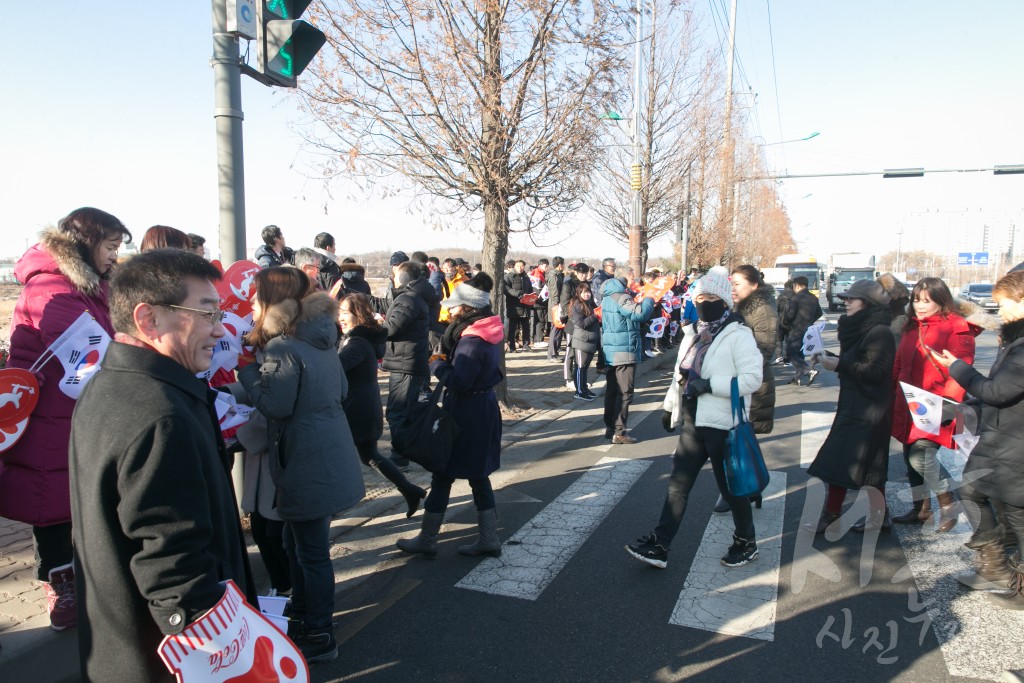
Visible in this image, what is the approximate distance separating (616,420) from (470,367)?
4066mm

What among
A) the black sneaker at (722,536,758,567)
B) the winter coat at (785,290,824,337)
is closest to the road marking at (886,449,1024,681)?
the black sneaker at (722,536,758,567)

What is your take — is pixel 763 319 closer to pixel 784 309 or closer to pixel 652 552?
pixel 652 552

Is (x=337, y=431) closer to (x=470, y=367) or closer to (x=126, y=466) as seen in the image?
(x=470, y=367)

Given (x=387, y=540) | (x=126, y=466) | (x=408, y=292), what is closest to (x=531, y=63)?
(x=408, y=292)

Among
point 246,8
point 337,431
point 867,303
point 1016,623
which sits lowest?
point 1016,623

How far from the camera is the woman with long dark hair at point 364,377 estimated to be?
15.1ft

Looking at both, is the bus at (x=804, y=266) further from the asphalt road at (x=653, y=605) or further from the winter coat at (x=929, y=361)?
the asphalt road at (x=653, y=605)

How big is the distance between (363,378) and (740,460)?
2667mm

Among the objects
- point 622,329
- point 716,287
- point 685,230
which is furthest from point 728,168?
point 716,287

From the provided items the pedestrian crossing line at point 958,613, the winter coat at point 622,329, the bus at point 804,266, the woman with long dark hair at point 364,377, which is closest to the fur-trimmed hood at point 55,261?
the woman with long dark hair at point 364,377

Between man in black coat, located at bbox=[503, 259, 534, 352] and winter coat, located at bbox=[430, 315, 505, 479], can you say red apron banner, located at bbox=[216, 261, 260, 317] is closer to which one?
winter coat, located at bbox=[430, 315, 505, 479]

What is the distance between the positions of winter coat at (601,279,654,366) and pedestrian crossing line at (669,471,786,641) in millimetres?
2830

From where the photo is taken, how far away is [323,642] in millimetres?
3238

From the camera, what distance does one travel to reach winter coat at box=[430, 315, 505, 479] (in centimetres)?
427
